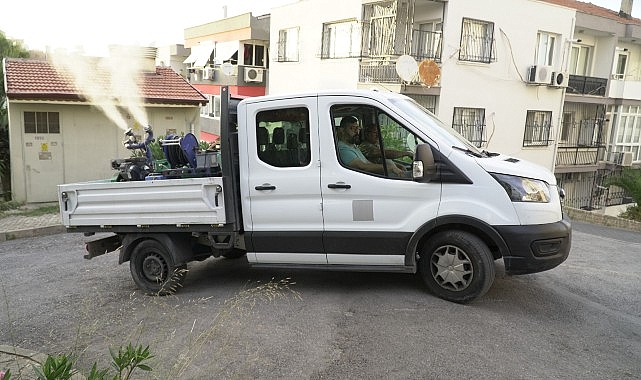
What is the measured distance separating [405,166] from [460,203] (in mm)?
671

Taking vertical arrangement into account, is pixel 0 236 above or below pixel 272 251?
below

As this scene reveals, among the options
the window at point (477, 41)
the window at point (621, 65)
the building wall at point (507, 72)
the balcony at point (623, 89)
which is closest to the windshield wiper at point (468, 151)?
the building wall at point (507, 72)

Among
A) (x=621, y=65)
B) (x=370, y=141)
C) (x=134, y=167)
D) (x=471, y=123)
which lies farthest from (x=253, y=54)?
(x=370, y=141)

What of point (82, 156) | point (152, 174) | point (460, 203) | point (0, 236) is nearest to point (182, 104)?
point (82, 156)

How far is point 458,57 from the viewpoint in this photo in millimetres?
17859

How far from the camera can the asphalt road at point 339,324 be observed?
4043mm

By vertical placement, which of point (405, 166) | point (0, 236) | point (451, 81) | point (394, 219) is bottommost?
point (0, 236)

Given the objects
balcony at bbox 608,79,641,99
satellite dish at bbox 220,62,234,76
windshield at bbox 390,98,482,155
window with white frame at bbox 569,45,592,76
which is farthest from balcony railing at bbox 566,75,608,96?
windshield at bbox 390,98,482,155

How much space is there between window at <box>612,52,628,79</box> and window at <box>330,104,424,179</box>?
942 inches

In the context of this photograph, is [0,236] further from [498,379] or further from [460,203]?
[498,379]

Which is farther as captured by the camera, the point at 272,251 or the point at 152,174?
the point at 152,174

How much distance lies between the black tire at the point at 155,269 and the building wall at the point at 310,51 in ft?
40.1

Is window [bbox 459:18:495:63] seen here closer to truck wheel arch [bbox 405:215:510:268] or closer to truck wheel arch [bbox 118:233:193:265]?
truck wheel arch [bbox 405:215:510:268]

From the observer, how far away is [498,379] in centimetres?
381
